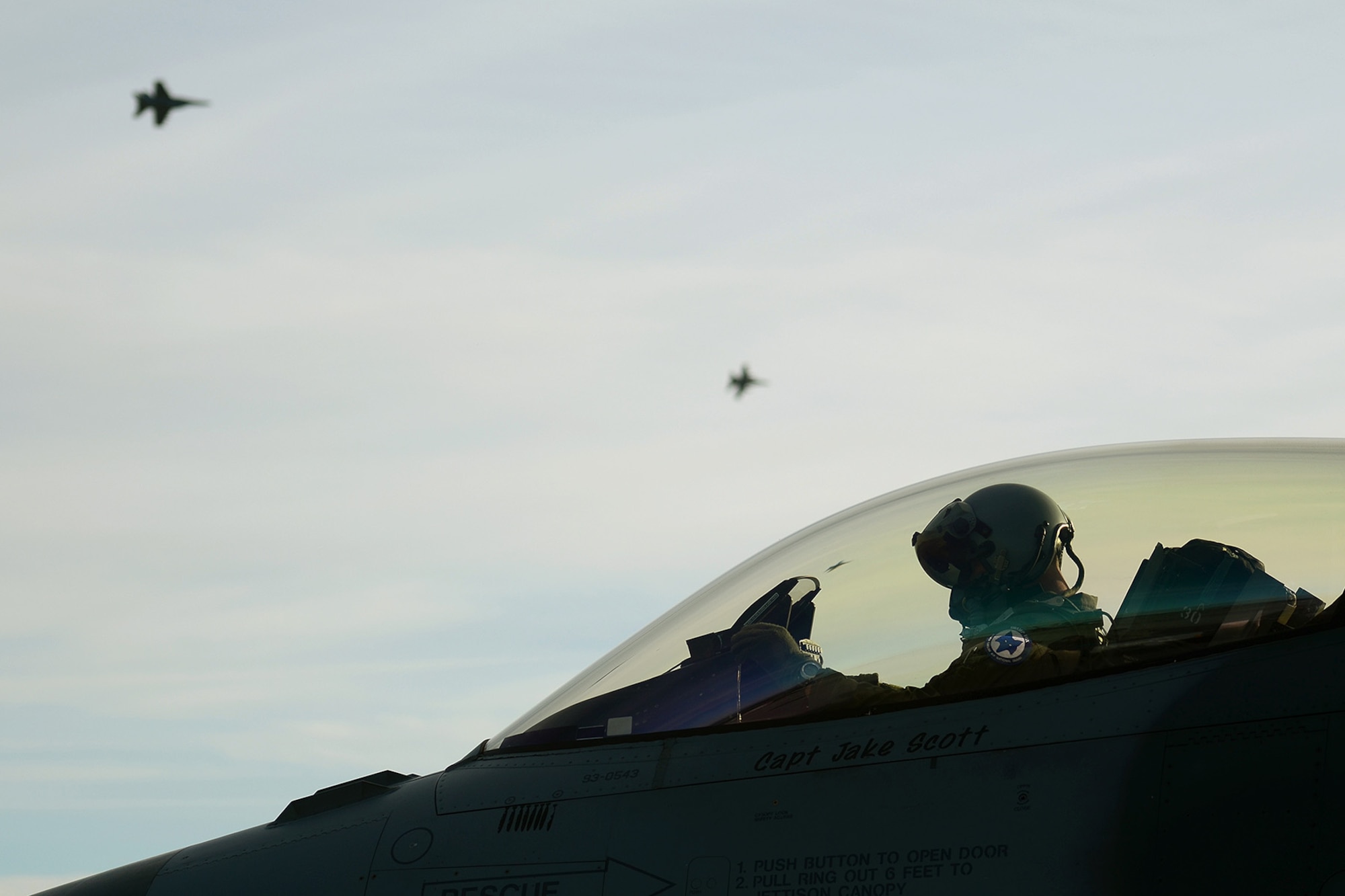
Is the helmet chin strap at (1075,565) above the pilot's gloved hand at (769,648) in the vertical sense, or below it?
above

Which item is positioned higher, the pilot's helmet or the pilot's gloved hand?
the pilot's helmet

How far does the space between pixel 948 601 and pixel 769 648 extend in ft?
2.80

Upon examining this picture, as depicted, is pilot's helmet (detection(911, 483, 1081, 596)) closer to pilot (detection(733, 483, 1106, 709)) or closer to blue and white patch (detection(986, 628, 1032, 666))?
pilot (detection(733, 483, 1106, 709))

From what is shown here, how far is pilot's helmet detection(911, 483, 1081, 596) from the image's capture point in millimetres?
6113

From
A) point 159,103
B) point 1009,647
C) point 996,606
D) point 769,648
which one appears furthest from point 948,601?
point 159,103

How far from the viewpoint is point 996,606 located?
6051mm

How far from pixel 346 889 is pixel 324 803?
2.14 ft

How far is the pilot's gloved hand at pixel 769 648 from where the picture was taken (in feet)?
20.7

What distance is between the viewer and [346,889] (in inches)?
246

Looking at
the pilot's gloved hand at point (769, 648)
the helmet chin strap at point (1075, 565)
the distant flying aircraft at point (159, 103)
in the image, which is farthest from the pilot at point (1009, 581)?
the distant flying aircraft at point (159, 103)

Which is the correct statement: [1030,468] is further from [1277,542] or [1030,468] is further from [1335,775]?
[1335,775]

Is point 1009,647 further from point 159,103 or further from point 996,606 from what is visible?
point 159,103

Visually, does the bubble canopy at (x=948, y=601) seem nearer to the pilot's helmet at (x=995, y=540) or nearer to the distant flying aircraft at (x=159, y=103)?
the pilot's helmet at (x=995, y=540)

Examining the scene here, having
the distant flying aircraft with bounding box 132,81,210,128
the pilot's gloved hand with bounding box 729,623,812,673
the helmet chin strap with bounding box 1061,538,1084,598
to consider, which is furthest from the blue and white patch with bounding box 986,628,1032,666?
the distant flying aircraft with bounding box 132,81,210,128
